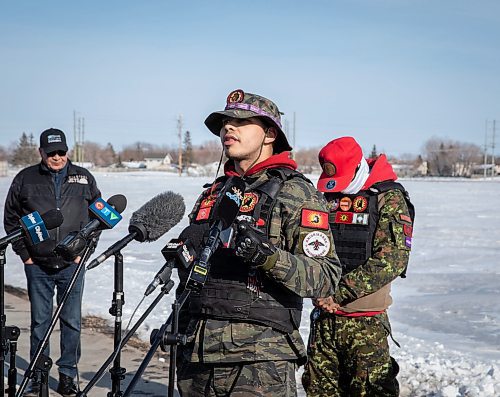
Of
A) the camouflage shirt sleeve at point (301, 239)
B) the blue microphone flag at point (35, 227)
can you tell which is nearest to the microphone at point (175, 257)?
the camouflage shirt sleeve at point (301, 239)

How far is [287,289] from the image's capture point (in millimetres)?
2818

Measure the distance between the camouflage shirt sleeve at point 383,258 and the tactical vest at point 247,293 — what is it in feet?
3.75

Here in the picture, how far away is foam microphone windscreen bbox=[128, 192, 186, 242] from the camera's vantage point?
10.6 feet

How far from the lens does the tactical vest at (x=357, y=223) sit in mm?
4070

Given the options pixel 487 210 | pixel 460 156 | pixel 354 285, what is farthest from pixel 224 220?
pixel 460 156

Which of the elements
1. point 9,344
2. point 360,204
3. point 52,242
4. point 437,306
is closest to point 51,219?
point 9,344

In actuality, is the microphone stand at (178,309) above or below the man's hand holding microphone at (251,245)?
below

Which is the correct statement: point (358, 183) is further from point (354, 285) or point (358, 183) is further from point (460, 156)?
point (460, 156)

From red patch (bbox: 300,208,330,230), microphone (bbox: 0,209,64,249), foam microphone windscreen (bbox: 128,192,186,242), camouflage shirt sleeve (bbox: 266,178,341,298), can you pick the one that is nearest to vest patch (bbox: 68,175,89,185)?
microphone (bbox: 0,209,64,249)

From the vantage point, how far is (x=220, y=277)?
2.86m

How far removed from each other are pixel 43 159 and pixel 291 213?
11.3 feet

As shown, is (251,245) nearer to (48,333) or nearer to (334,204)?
(48,333)

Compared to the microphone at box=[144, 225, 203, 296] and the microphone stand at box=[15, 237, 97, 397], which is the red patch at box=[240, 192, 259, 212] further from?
the microphone stand at box=[15, 237, 97, 397]

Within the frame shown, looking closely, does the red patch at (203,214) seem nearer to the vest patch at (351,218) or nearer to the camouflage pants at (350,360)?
the vest patch at (351,218)
